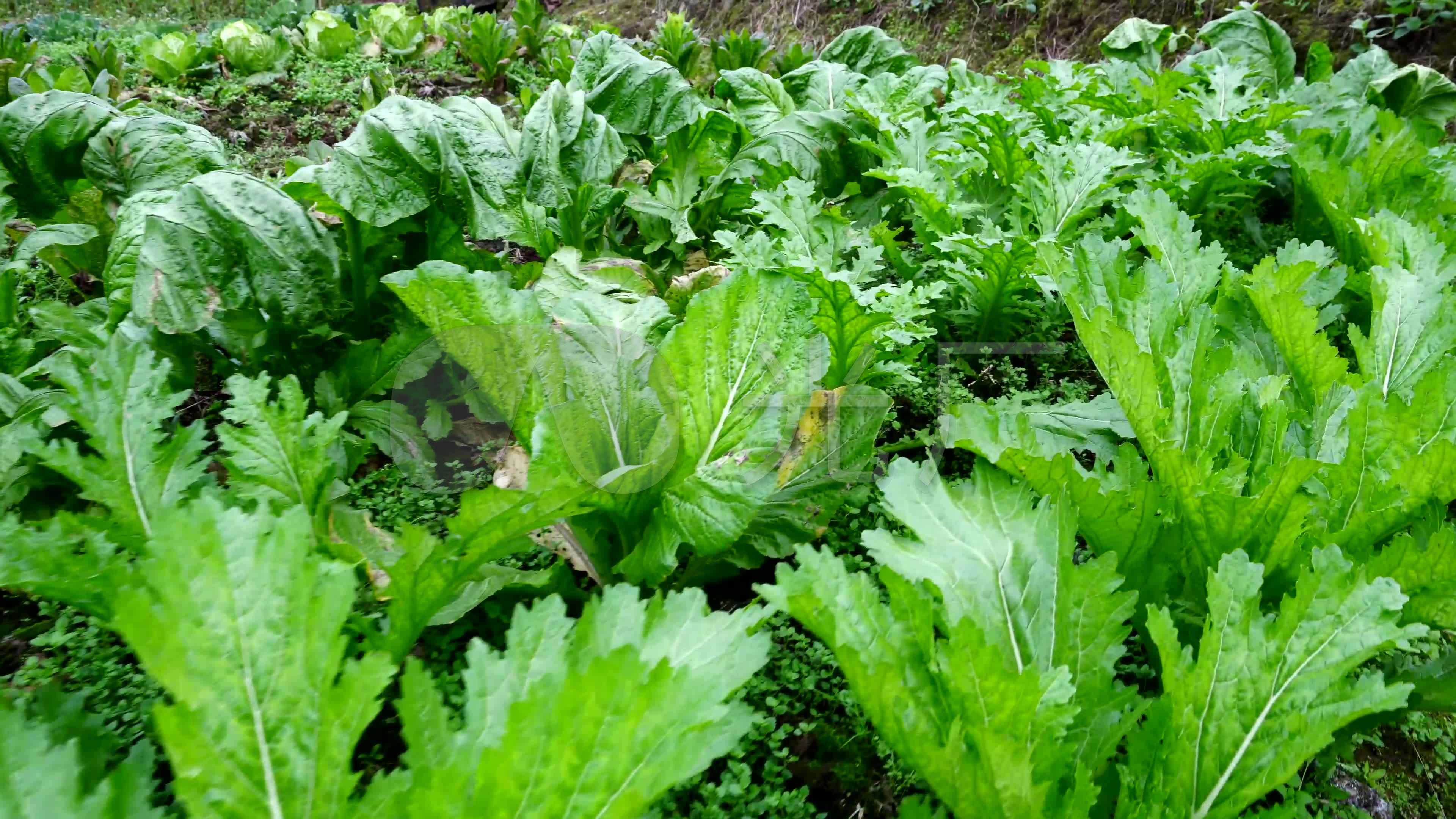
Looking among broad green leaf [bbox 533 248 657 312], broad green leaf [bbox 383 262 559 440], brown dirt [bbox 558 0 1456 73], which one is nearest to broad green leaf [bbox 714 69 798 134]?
broad green leaf [bbox 533 248 657 312]

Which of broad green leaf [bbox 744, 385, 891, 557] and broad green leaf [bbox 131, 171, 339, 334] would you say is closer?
broad green leaf [bbox 744, 385, 891, 557]

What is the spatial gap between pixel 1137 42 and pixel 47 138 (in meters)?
3.97

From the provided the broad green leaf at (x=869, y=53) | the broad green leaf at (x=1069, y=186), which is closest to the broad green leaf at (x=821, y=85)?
the broad green leaf at (x=869, y=53)

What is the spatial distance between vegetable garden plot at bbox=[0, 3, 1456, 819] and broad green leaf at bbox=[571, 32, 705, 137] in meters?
0.01

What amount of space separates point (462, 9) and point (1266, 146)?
4770 millimetres

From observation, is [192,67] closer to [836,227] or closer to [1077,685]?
Result: [836,227]

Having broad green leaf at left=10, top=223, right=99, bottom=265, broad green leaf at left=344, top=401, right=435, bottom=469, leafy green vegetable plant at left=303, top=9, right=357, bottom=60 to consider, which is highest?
broad green leaf at left=10, top=223, right=99, bottom=265

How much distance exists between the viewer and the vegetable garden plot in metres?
0.92

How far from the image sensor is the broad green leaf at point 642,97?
2.53 m

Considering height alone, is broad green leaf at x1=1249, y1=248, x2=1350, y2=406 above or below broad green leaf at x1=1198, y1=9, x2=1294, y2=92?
below

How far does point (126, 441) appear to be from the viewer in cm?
132

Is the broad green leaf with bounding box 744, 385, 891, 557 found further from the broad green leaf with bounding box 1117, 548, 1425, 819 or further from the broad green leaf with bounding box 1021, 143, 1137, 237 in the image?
the broad green leaf with bounding box 1021, 143, 1137, 237

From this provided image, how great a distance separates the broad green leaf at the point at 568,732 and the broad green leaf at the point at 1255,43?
376 cm

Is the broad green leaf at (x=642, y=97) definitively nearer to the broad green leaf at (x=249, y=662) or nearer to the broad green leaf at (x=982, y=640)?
the broad green leaf at (x=982, y=640)
